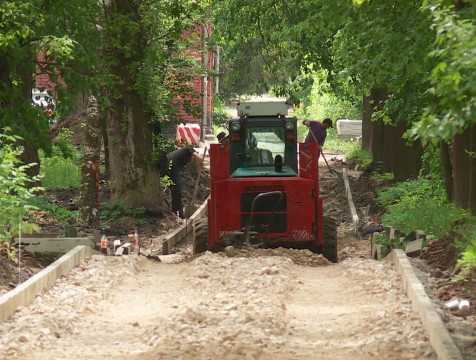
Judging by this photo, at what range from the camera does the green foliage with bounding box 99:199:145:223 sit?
22.8m

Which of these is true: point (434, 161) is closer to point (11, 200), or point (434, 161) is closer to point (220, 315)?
point (11, 200)

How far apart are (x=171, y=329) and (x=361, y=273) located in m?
4.86

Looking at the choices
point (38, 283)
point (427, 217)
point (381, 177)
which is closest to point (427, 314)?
point (38, 283)

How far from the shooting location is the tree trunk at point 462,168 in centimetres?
1627

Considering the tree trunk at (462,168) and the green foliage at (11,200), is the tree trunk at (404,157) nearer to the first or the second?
Answer: the tree trunk at (462,168)

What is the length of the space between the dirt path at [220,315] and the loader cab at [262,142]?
2.76 m

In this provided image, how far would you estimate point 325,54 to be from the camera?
28859 millimetres

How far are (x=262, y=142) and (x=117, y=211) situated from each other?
22.7ft

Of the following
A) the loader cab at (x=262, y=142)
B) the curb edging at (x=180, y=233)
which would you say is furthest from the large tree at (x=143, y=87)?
the loader cab at (x=262, y=142)

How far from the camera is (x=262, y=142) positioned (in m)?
16.8

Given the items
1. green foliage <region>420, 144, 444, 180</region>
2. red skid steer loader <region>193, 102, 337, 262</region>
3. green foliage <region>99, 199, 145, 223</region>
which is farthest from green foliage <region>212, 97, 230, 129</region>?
red skid steer loader <region>193, 102, 337, 262</region>

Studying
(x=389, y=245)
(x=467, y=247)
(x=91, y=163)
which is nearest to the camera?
(x=467, y=247)

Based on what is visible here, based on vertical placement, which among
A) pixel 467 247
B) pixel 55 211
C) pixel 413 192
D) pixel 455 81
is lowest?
pixel 55 211

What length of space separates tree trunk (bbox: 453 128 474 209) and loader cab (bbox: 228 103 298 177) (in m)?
2.66
